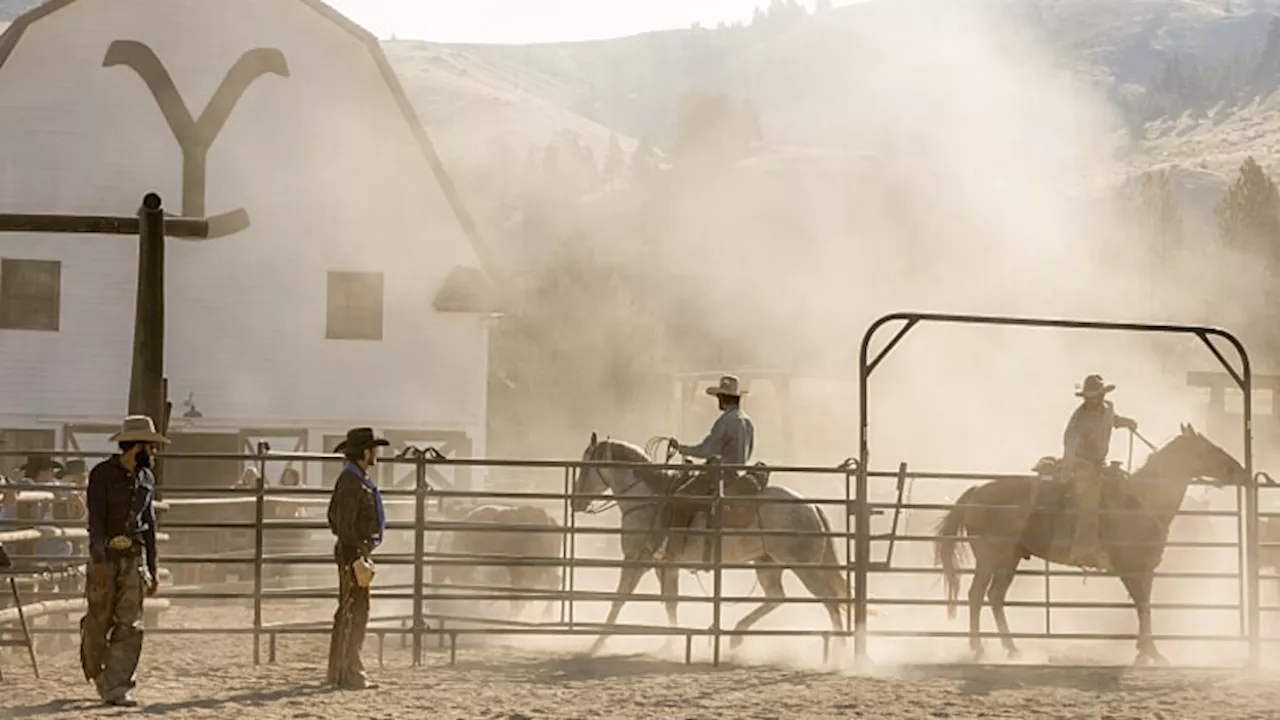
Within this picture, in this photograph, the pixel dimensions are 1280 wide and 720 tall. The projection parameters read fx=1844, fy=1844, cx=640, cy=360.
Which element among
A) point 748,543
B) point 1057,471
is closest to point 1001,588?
point 1057,471

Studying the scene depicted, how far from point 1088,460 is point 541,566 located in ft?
14.8

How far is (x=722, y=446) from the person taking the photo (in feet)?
48.1

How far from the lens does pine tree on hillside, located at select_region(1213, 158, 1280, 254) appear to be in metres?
96.1

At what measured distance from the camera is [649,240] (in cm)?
11819

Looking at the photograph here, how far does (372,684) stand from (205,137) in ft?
59.7

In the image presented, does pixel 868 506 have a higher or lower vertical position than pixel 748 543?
higher

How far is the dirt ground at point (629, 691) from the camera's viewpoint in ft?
34.3

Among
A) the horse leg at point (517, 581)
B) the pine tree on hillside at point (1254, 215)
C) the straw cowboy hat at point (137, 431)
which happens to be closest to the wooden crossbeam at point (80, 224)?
the straw cowboy hat at point (137, 431)

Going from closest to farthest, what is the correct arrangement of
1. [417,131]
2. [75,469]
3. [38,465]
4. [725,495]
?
[38,465]
[725,495]
[75,469]
[417,131]

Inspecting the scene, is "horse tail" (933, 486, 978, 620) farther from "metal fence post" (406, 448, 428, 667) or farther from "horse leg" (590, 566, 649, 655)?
"metal fence post" (406, 448, 428, 667)

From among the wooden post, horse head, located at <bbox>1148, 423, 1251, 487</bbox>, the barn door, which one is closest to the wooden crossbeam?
the wooden post

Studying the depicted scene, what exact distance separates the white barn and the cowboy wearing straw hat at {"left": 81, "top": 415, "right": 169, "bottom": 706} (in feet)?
55.6

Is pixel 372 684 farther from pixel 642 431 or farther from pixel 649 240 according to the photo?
pixel 649 240

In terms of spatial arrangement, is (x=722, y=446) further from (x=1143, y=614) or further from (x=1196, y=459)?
(x=1196, y=459)
